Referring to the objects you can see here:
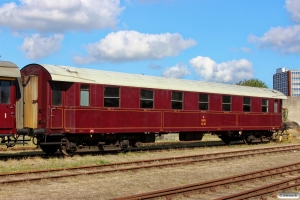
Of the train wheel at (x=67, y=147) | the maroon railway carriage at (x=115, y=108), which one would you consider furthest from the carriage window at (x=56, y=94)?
the train wheel at (x=67, y=147)

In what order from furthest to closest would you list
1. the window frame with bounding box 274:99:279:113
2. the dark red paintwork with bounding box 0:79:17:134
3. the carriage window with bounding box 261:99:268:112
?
the window frame with bounding box 274:99:279:113 < the carriage window with bounding box 261:99:268:112 < the dark red paintwork with bounding box 0:79:17:134

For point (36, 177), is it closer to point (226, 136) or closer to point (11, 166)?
point (11, 166)

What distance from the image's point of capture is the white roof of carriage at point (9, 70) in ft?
48.3

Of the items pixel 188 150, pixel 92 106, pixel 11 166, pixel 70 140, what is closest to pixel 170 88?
pixel 188 150

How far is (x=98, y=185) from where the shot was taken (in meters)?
10.8

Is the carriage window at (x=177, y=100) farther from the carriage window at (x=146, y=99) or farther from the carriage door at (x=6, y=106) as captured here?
the carriage door at (x=6, y=106)

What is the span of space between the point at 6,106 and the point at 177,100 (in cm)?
866

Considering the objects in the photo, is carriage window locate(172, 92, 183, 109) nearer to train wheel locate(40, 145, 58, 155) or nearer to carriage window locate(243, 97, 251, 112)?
Answer: carriage window locate(243, 97, 251, 112)

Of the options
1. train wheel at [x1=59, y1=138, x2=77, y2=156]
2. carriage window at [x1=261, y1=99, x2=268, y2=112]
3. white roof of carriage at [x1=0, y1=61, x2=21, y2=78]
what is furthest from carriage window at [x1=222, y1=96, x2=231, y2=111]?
white roof of carriage at [x1=0, y1=61, x2=21, y2=78]

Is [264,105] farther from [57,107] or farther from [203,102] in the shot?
[57,107]

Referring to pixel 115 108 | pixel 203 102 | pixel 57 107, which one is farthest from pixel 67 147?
pixel 203 102

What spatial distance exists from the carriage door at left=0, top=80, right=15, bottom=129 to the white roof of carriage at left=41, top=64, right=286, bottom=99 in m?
1.80

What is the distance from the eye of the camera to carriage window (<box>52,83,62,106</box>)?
16000 mm

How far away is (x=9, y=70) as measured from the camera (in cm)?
1493
